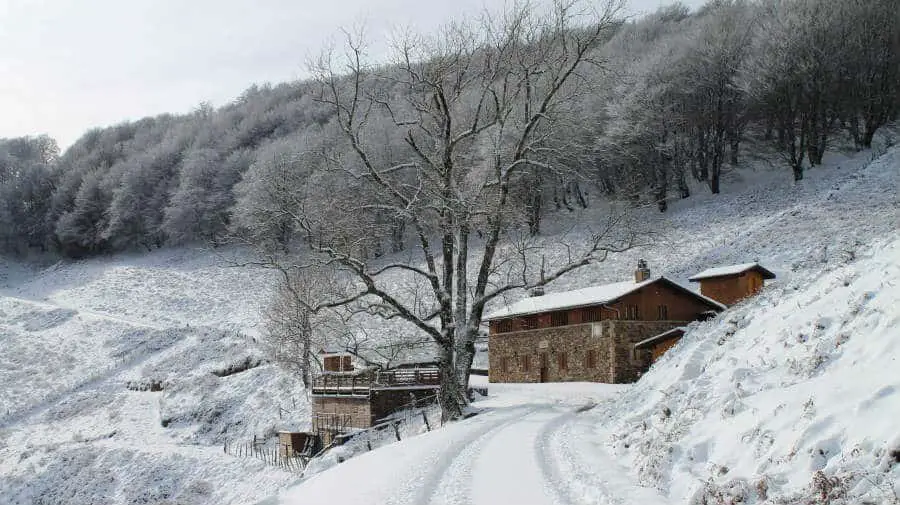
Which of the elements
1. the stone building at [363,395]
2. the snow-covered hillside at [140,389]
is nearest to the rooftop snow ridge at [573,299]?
the stone building at [363,395]

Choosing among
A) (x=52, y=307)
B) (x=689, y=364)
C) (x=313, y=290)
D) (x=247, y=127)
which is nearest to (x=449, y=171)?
(x=689, y=364)

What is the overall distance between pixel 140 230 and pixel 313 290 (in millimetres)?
57257

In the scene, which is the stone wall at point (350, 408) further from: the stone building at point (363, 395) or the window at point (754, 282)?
the window at point (754, 282)

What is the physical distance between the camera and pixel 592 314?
4031cm

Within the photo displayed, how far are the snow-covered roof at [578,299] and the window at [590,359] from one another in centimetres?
266

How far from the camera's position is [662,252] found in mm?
48469

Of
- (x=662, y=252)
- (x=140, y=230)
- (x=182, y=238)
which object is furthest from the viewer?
(x=140, y=230)

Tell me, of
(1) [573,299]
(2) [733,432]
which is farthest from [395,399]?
(2) [733,432]

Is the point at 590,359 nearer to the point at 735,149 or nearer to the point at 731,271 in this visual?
the point at 731,271

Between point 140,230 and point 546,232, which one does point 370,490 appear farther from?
point 140,230

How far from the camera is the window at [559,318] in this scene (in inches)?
1662

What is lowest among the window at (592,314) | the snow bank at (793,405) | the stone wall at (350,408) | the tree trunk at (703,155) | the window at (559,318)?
the stone wall at (350,408)

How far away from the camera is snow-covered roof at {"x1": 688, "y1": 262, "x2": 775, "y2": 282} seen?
125 ft

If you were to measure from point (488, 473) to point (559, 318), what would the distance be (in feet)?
100
